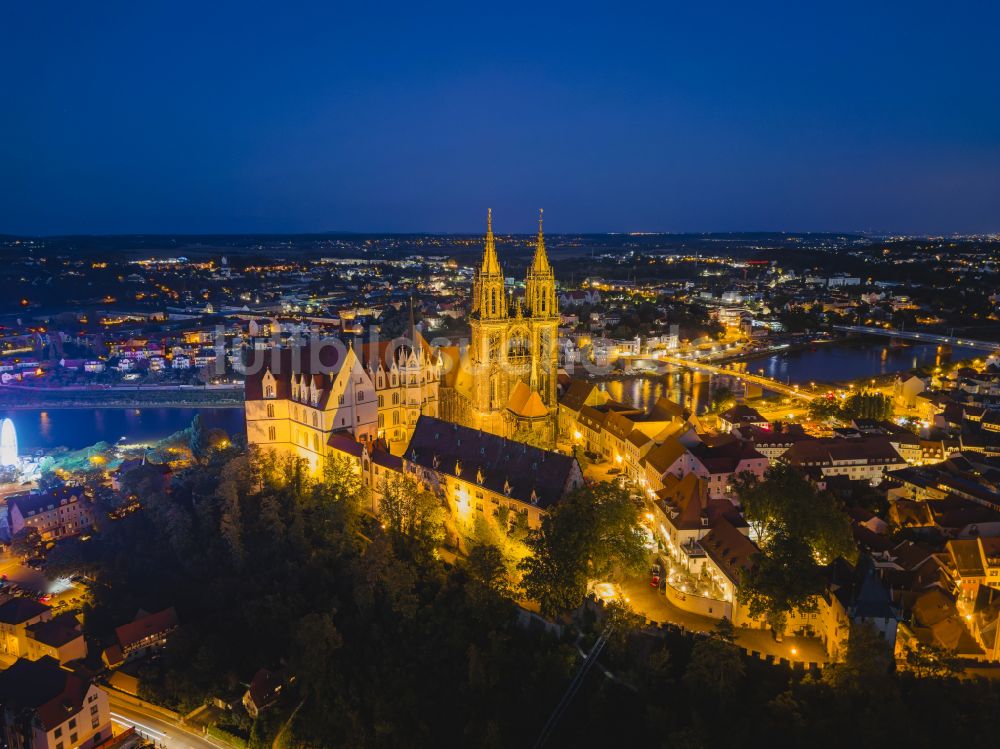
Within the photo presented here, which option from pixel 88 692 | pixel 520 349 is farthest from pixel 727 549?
pixel 88 692

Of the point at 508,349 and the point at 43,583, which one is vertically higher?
the point at 508,349

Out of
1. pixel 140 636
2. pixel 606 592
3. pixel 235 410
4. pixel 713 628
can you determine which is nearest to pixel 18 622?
pixel 140 636

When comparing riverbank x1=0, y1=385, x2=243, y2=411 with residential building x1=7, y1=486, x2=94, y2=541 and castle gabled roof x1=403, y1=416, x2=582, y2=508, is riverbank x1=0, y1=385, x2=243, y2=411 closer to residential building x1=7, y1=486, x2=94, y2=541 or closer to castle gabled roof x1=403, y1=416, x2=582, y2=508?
residential building x1=7, y1=486, x2=94, y2=541

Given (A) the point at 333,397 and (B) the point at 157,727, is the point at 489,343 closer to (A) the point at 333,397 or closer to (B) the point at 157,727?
(A) the point at 333,397

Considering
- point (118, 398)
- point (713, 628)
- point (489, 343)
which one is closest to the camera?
point (713, 628)

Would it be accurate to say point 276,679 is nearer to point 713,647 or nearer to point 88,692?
point 88,692

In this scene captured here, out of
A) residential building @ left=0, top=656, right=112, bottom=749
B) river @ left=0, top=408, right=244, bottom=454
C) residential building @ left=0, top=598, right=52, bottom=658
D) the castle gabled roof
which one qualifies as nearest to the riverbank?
river @ left=0, top=408, right=244, bottom=454
